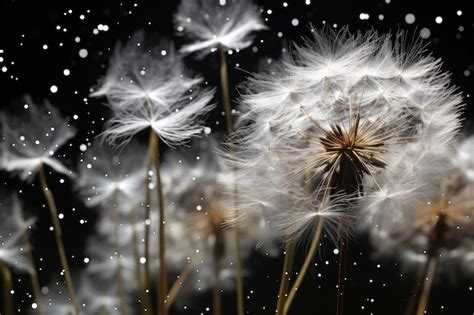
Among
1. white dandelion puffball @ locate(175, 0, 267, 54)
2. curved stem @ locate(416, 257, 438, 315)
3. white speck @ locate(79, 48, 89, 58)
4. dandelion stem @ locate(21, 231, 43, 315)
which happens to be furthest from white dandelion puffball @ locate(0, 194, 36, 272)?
curved stem @ locate(416, 257, 438, 315)

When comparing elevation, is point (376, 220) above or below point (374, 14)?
below

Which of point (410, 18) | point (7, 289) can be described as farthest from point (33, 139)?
point (410, 18)

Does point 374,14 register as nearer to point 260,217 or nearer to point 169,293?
point 260,217

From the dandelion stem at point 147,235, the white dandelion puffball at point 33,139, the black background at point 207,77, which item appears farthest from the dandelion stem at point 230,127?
the white dandelion puffball at point 33,139

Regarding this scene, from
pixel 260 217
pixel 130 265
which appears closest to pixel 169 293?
pixel 130 265

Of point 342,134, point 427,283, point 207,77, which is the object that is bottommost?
point 427,283

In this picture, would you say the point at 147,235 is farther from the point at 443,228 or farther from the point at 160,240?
the point at 443,228

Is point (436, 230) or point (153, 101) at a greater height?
point (153, 101)
